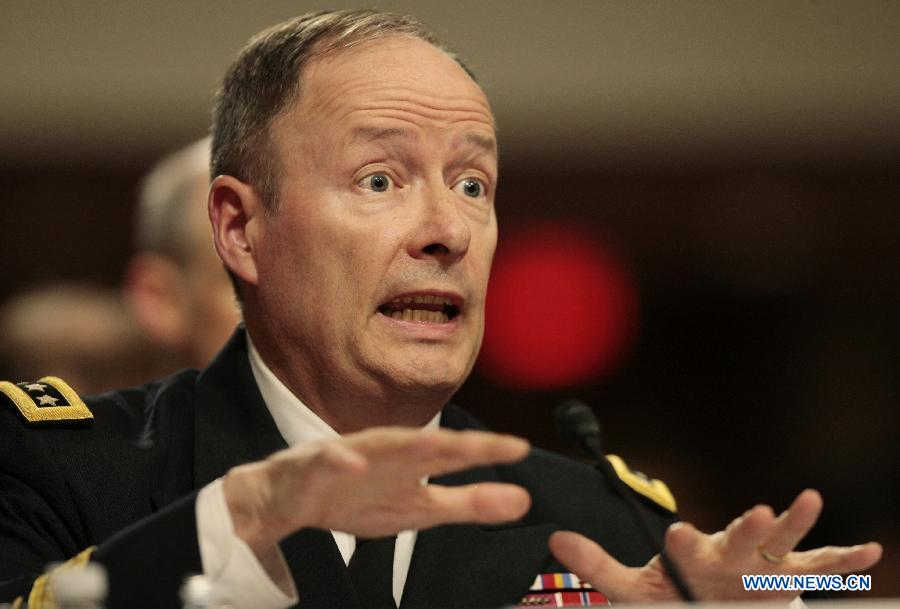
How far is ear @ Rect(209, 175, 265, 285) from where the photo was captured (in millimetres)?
2225

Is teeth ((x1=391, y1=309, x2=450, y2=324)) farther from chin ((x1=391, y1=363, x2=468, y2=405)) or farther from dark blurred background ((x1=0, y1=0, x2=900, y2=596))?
dark blurred background ((x1=0, y1=0, x2=900, y2=596))

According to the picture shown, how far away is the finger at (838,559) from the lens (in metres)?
1.76

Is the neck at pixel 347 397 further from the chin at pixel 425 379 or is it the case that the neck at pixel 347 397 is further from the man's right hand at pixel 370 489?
the man's right hand at pixel 370 489

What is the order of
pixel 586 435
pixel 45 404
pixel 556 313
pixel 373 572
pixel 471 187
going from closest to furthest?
1. pixel 586 435
2. pixel 373 572
3. pixel 45 404
4. pixel 471 187
5. pixel 556 313

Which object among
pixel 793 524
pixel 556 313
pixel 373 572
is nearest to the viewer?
pixel 793 524

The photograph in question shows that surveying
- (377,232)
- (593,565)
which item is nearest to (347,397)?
(377,232)

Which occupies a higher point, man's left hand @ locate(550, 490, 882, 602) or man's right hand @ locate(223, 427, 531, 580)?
man's right hand @ locate(223, 427, 531, 580)

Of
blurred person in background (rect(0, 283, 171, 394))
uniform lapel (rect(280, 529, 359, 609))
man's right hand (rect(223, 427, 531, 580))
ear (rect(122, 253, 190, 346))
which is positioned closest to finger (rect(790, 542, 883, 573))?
man's right hand (rect(223, 427, 531, 580))

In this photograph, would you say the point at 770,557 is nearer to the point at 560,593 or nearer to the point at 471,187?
the point at 560,593

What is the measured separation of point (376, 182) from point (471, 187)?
0.17 meters

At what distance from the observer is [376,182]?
2.11 m

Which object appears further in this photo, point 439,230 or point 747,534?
point 439,230

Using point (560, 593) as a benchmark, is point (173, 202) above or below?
above

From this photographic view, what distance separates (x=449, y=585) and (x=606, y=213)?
389 centimetres
